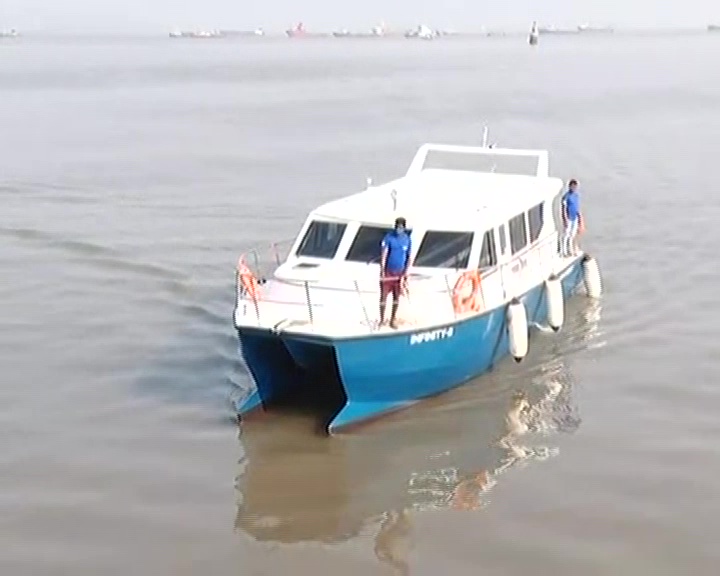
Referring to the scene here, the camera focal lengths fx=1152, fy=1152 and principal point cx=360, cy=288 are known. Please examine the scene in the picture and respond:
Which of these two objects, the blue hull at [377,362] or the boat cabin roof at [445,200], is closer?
the blue hull at [377,362]

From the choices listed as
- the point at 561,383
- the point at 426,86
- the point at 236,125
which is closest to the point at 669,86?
the point at 426,86

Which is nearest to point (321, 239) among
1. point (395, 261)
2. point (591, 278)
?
point (395, 261)

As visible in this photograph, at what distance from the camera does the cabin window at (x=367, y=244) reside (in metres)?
17.9

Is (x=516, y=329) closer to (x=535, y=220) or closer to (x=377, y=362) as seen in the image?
(x=377, y=362)

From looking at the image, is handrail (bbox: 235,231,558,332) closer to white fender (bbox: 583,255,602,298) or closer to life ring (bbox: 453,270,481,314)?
life ring (bbox: 453,270,481,314)

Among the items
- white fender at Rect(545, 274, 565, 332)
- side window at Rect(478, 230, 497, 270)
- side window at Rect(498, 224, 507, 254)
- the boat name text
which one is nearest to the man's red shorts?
the boat name text

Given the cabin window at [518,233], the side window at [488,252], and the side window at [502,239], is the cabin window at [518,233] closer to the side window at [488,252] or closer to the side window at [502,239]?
the side window at [502,239]

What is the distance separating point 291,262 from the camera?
18125 mm

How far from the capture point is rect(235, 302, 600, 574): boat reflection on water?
13.8 m

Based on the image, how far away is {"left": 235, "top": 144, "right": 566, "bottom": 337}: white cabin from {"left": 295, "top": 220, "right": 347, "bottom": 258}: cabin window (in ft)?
0.05

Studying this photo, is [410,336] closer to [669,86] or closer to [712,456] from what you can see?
[712,456]

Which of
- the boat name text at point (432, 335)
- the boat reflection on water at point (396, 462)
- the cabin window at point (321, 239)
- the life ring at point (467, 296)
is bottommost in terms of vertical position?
the boat reflection on water at point (396, 462)

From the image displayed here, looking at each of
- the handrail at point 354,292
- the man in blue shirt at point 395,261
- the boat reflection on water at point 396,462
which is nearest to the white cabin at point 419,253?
the handrail at point 354,292

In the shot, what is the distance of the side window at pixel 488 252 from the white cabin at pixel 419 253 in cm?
2
